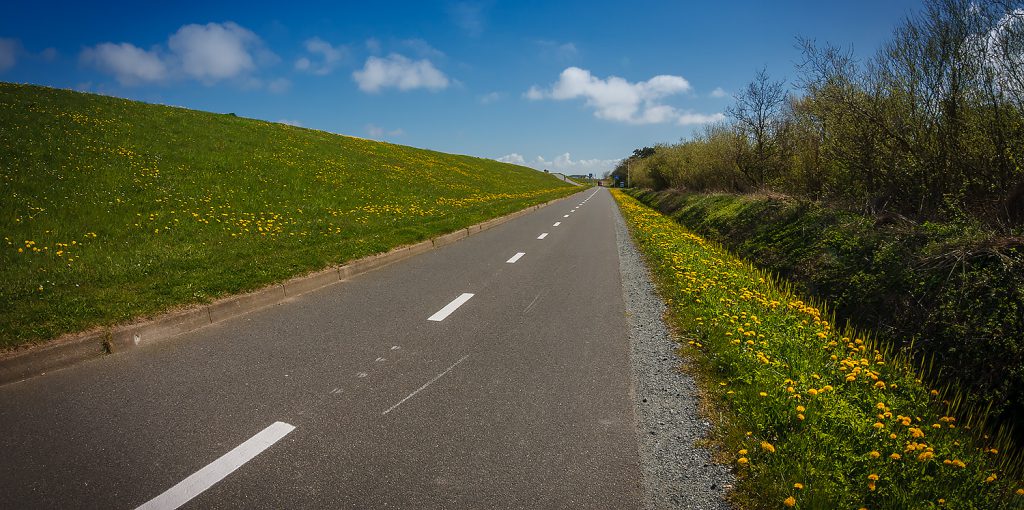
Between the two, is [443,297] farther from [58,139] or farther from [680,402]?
[58,139]

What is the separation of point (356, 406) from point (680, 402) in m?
2.55

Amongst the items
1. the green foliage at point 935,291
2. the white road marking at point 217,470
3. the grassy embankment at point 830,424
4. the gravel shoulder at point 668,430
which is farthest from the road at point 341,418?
the green foliage at point 935,291

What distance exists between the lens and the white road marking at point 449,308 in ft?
18.5

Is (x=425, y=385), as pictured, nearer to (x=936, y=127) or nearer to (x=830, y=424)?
(x=830, y=424)

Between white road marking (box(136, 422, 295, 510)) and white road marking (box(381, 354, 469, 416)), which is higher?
white road marking (box(136, 422, 295, 510))

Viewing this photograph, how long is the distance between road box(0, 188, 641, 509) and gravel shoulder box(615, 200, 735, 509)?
0.40ft

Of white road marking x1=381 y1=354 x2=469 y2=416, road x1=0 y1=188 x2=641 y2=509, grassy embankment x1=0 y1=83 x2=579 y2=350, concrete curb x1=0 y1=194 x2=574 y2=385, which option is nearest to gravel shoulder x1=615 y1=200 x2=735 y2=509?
road x1=0 y1=188 x2=641 y2=509

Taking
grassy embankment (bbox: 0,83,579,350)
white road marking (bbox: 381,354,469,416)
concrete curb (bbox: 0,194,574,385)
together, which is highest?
grassy embankment (bbox: 0,83,579,350)

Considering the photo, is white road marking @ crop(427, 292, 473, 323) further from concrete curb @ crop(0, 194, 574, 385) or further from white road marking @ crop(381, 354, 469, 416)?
concrete curb @ crop(0, 194, 574, 385)

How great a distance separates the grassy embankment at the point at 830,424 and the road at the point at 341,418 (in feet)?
2.60

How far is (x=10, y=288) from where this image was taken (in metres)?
5.42

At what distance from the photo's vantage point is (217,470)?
104 inches

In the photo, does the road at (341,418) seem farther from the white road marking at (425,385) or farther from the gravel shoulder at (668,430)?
the gravel shoulder at (668,430)

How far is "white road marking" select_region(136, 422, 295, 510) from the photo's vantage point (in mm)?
2391
